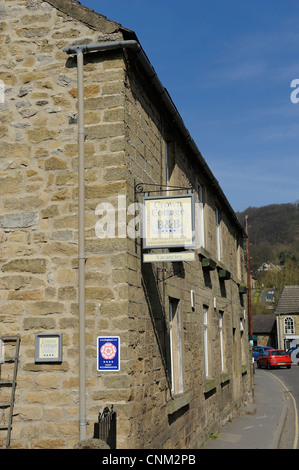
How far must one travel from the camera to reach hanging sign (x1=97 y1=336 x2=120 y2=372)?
643 cm

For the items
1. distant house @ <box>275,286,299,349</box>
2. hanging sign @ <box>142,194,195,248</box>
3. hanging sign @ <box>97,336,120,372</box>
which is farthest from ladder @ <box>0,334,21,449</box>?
distant house @ <box>275,286,299,349</box>

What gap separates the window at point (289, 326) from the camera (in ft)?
213

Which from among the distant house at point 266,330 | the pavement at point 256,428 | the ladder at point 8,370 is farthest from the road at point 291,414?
the distant house at point 266,330

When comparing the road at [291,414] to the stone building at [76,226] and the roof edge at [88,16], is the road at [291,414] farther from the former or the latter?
the roof edge at [88,16]

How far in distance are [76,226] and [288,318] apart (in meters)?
62.0

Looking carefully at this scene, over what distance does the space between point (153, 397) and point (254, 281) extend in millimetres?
108839

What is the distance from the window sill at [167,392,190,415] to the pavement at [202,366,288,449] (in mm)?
1959

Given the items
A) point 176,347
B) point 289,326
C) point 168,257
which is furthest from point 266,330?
point 168,257

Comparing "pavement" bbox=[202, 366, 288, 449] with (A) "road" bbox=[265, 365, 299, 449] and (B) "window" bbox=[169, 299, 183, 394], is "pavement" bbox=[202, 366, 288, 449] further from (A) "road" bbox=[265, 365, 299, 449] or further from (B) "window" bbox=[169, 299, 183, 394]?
(B) "window" bbox=[169, 299, 183, 394]

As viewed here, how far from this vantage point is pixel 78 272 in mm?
6758

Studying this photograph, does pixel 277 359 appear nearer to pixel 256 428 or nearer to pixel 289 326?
pixel 289 326

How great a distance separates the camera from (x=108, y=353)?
646 centimetres

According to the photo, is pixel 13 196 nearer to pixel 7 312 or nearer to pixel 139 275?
pixel 7 312

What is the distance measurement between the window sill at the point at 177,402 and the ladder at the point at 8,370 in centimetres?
260
